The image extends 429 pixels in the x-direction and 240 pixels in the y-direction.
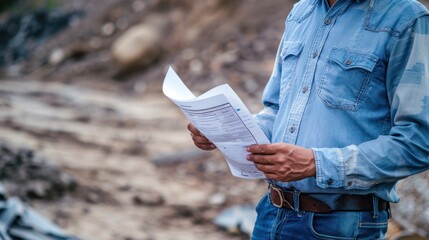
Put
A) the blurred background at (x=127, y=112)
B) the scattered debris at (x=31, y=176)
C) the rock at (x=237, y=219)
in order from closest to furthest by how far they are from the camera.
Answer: the rock at (x=237, y=219), the blurred background at (x=127, y=112), the scattered debris at (x=31, y=176)

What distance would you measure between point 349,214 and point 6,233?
3.35 metres

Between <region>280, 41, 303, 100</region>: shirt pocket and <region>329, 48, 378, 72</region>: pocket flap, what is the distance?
0.59ft

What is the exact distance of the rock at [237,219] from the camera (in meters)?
7.09

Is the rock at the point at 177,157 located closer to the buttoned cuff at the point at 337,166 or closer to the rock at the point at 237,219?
the rock at the point at 237,219

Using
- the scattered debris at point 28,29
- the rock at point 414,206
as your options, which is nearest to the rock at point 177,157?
the rock at point 414,206

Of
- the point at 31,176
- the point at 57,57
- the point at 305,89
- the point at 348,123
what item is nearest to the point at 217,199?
the point at 31,176

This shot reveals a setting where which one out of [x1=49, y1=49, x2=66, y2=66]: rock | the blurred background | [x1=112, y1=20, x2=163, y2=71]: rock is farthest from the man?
[x1=49, y1=49, x2=66, y2=66]: rock

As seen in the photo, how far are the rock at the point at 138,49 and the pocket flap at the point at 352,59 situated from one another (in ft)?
56.7

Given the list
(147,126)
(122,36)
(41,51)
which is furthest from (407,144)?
(41,51)

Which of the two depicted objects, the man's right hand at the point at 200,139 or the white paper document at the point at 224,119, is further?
the man's right hand at the point at 200,139

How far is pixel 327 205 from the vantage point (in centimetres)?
240

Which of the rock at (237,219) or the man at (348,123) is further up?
the man at (348,123)

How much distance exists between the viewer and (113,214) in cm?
776

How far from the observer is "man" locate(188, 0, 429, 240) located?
224cm
